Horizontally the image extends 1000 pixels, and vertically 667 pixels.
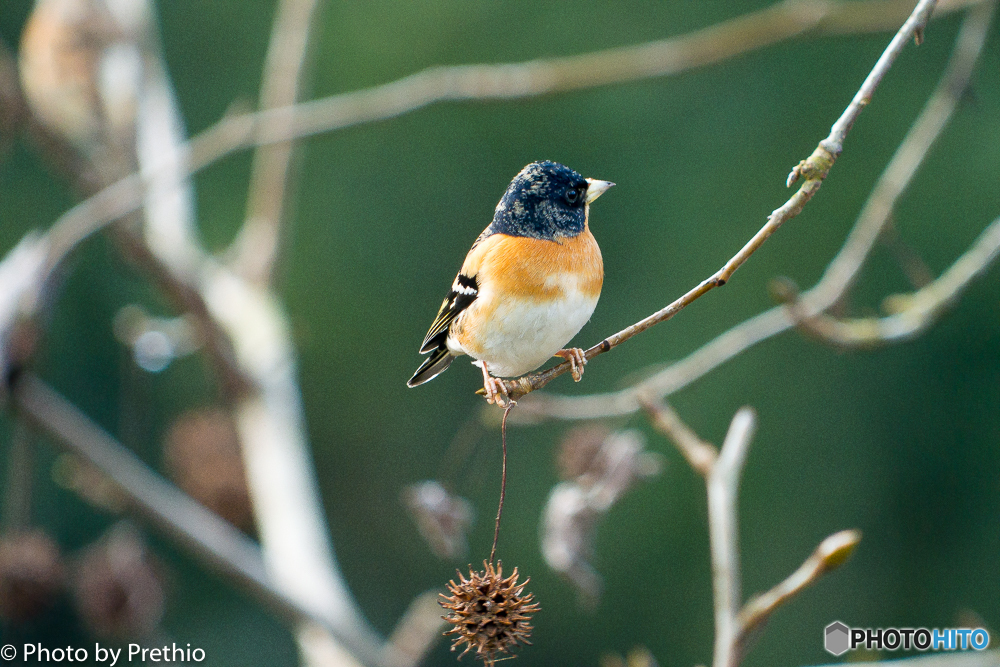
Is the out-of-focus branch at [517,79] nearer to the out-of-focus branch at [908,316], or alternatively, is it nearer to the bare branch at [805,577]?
the out-of-focus branch at [908,316]

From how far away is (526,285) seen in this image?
0.84 m

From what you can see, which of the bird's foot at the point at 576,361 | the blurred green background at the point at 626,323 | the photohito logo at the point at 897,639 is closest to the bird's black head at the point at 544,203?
the bird's foot at the point at 576,361

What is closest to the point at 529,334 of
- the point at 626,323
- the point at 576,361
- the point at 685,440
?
the point at 576,361

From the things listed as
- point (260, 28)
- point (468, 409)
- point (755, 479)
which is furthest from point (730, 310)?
point (260, 28)

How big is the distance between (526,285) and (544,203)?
3.2 inches

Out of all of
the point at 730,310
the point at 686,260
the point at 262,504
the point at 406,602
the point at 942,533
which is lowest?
the point at 262,504

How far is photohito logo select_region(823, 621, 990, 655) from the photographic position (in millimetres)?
1199

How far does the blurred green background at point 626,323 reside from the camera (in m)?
4.52

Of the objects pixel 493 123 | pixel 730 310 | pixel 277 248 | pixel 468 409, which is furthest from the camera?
pixel 493 123

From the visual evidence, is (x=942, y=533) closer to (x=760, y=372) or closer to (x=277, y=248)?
(x=760, y=372)

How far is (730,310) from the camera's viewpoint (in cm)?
459

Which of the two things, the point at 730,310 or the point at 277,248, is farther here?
the point at 730,310

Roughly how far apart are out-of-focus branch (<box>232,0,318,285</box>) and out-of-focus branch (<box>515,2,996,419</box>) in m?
1.00

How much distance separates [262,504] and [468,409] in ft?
8.77
